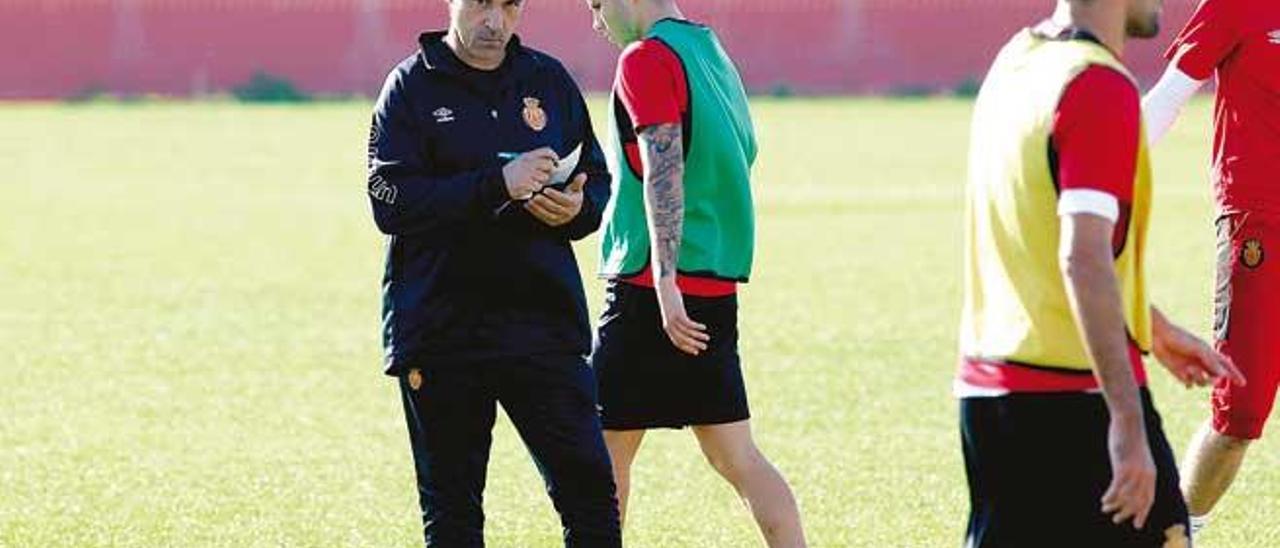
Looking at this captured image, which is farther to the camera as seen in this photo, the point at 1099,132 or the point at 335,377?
the point at 335,377

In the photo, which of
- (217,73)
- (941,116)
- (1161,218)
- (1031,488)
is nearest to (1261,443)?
(1031,488)

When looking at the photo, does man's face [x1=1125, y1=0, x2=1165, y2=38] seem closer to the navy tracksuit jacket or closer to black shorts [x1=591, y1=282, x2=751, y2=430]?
the navy tracksuit jacket

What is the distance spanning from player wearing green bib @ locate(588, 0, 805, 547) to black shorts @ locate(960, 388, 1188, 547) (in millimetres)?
1705

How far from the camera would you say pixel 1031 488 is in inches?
233

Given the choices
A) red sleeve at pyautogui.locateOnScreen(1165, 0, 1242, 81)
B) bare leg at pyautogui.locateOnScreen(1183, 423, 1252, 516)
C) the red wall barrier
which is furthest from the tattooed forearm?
the red wall barrier

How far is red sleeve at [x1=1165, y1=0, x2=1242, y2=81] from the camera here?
835 centimetres

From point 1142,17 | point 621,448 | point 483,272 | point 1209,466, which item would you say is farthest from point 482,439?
point 1209,466

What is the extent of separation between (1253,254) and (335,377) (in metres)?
6.08

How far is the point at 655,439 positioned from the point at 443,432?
4.25 metres

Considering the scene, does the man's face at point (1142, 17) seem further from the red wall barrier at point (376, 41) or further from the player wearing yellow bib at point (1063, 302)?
the red wall barrier at point (376, 41)

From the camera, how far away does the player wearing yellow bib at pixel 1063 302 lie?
559 cm

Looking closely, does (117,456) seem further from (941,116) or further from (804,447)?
(941,116)

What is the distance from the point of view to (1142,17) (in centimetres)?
591

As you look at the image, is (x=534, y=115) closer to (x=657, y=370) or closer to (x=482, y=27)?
(x=482, y=27)
